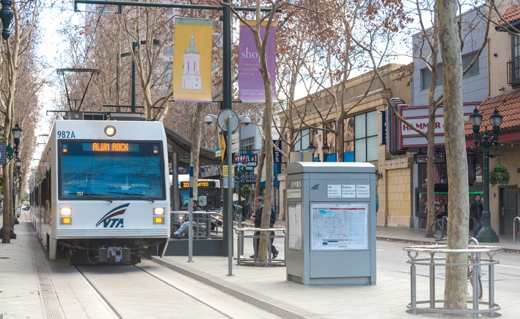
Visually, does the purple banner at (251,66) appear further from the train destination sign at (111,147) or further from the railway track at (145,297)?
the railway track at (145,297)

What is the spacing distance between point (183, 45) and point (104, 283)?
7.13 m

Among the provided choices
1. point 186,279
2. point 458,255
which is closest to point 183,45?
point 186,279

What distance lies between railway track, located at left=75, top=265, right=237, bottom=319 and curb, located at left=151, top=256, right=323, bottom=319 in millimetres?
580

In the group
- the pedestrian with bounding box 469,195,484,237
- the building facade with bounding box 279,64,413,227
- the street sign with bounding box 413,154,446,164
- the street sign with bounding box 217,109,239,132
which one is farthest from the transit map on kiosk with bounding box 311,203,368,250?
the building facade with bounding box 279,64,413,227

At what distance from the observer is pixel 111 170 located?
14008mm

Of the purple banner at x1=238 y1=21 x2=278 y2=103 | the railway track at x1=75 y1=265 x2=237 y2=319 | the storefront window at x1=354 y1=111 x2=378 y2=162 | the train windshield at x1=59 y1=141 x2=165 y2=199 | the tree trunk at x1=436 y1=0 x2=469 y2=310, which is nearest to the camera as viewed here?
the tree trunk at x1=436 y1=0 x2=469 y2=310

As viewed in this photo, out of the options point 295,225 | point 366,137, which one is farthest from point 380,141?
point 295,225

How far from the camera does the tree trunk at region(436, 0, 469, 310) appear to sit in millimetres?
7898

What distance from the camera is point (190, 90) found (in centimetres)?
1769

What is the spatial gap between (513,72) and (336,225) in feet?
64.0

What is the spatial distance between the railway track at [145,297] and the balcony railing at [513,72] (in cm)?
1924

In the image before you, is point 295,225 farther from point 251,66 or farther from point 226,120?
point 251,66

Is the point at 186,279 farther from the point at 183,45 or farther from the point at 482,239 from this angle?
the point at 482,239

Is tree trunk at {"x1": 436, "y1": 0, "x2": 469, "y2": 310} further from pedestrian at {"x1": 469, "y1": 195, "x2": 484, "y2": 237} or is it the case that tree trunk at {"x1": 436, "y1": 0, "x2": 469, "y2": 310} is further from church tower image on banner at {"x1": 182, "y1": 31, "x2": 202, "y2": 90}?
pedestrian at {"x1": 469, "y1": 195, "x2": 484, "y2": 237}
